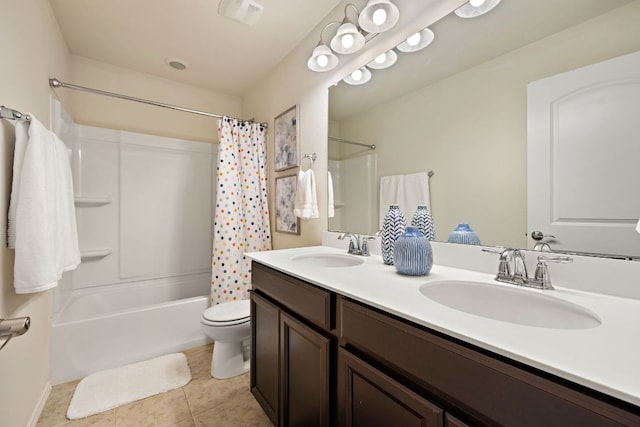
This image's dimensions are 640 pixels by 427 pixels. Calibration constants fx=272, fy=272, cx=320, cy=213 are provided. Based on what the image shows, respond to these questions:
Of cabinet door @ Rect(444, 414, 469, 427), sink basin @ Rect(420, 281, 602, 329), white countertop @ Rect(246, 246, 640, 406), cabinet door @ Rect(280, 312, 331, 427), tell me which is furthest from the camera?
cabinet door @ Rect(280, 312, 331, 427)

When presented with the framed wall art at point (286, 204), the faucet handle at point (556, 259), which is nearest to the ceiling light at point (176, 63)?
the framed wall art at point (286, 204)

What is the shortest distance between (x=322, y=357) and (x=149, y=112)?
286 cm

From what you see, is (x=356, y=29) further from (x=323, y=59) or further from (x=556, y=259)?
(x=556, y=259)

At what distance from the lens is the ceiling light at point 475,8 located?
110cm

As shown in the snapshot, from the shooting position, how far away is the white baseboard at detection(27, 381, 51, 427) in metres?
1.40

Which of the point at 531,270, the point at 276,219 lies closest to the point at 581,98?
the point at 531,270

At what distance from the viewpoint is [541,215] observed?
0.96m

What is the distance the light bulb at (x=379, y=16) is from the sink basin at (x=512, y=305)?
124 cm

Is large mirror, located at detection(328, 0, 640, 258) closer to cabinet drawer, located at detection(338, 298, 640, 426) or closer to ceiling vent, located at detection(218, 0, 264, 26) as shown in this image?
cabinet drawer, located at detection(338, 298, 640, 426)

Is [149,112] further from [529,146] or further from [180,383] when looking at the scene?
[529,146]

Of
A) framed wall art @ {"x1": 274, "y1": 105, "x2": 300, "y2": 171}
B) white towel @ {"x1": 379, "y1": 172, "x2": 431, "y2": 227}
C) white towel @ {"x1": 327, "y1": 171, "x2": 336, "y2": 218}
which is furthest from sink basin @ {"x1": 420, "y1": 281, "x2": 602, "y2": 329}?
framed wall art @ {"x1": 274, "y1": 105, "x2": 300, "y2": 171}

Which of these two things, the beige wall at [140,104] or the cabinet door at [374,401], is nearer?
the cabinet door at [374,401]

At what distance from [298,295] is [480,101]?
3.57 ft

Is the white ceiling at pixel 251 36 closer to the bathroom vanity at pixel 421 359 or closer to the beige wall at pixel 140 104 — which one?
the beige wall at pixel 140 104
